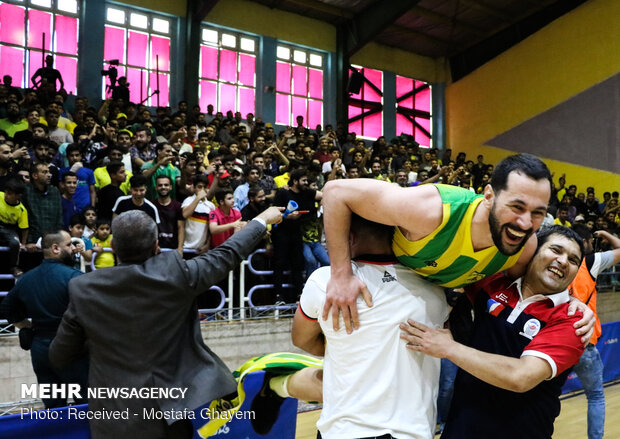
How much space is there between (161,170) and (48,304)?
3376mm

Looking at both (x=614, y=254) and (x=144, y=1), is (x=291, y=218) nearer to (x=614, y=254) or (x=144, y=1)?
(x=614, y=254)

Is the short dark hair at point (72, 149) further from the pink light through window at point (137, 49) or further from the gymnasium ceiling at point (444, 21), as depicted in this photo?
the gymnasium ceiling at point (444, 21)

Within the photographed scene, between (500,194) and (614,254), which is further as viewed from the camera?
(614,254)

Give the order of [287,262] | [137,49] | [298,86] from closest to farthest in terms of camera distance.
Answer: [287,262] → [137,49] → [298,86]

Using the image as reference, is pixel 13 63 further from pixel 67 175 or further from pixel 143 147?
pixel 67 175

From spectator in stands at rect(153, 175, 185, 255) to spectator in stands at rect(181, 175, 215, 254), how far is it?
0.28ft

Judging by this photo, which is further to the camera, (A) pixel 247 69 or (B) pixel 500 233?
(A) pixel 247 69

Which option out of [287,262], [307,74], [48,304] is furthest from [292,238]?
[307,74]

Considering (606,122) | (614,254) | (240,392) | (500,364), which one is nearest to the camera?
(500,364)

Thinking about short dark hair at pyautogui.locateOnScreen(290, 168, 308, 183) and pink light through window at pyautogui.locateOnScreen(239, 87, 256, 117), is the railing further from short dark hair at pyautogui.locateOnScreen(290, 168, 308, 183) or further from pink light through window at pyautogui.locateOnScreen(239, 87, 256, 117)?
pink light through window at pyautogui.locateOnScreen(239, 87, 256, 117)

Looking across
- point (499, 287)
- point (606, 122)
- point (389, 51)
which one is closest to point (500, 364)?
point (499, 287)

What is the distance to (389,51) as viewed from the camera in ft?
57.8

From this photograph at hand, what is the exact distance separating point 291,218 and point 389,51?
13.2 metres

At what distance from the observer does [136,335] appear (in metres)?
2.34
